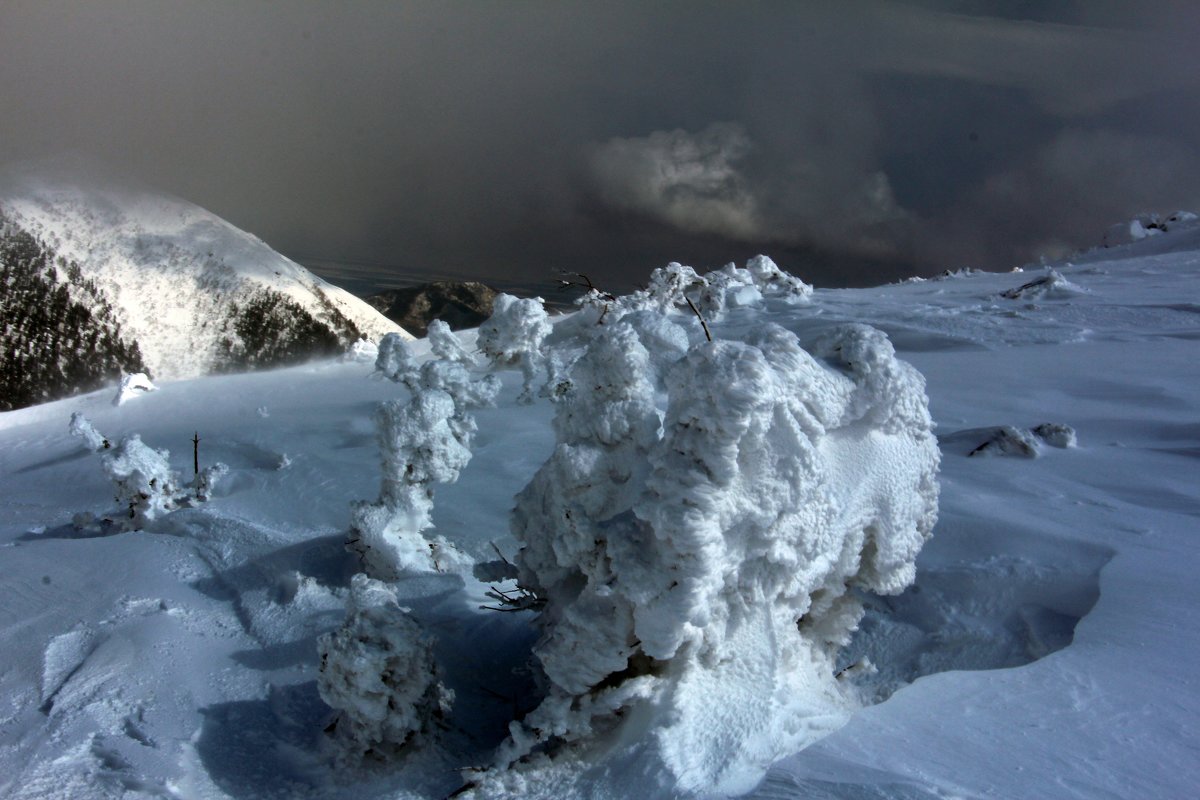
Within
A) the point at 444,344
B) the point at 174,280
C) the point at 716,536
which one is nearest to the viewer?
the point at 716,536

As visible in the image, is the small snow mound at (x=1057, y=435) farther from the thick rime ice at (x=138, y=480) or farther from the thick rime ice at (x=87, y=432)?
the thick rime ice at (x=87, y=432)

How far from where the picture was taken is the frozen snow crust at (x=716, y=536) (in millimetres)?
2826

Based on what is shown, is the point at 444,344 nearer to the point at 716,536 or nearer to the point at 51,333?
the point at 716,536

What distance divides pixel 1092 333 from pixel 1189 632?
7.99 m

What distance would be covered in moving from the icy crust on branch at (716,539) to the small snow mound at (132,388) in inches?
439

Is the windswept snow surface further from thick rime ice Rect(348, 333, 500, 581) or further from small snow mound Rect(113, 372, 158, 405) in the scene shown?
small snow mound Rect(113, 372, 158, 405)

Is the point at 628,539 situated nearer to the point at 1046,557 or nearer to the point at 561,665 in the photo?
the point at 561,665

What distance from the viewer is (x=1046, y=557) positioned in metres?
4.56

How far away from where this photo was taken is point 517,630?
4426mm

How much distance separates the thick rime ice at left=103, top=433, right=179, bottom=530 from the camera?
6.20m

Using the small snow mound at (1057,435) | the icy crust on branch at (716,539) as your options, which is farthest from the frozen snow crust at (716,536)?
the small snow mound at (1057,435)

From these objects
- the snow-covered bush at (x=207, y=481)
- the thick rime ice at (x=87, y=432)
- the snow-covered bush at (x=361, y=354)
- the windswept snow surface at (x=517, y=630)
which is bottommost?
the windswept snow surface at (x=517, y=630)

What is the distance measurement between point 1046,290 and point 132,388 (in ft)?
46.9

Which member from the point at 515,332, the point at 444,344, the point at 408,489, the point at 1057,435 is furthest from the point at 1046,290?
the point at 408,489
